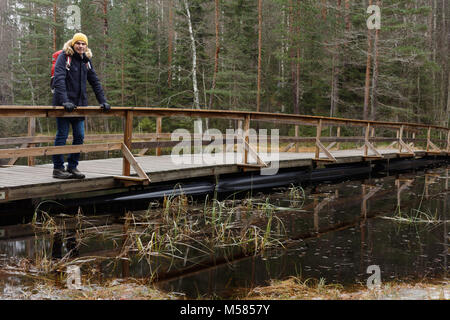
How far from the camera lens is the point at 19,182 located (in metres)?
6.13

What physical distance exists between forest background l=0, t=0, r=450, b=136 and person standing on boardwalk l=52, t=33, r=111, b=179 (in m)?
15.2

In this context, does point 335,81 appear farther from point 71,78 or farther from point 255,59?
point 71,78

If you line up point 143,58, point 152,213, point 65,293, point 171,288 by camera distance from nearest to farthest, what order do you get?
point 65,293 < point 171,288 < point 152,213 < point 143,58

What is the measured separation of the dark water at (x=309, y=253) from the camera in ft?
14.6

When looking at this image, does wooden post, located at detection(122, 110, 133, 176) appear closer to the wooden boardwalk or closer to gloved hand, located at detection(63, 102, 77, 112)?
the wooden boardwalk

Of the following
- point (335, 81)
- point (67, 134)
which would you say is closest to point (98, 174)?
point (67, 134)

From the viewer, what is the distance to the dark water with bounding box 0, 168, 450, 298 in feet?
14.6

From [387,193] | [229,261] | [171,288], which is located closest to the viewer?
[171,288]

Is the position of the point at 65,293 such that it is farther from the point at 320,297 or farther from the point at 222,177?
the point at 222,177

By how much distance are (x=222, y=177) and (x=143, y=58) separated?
21.6 metres

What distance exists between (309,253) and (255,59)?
2402 centimetres

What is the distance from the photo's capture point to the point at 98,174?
23.2 ft

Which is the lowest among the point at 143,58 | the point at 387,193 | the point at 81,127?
the point at 387,193
